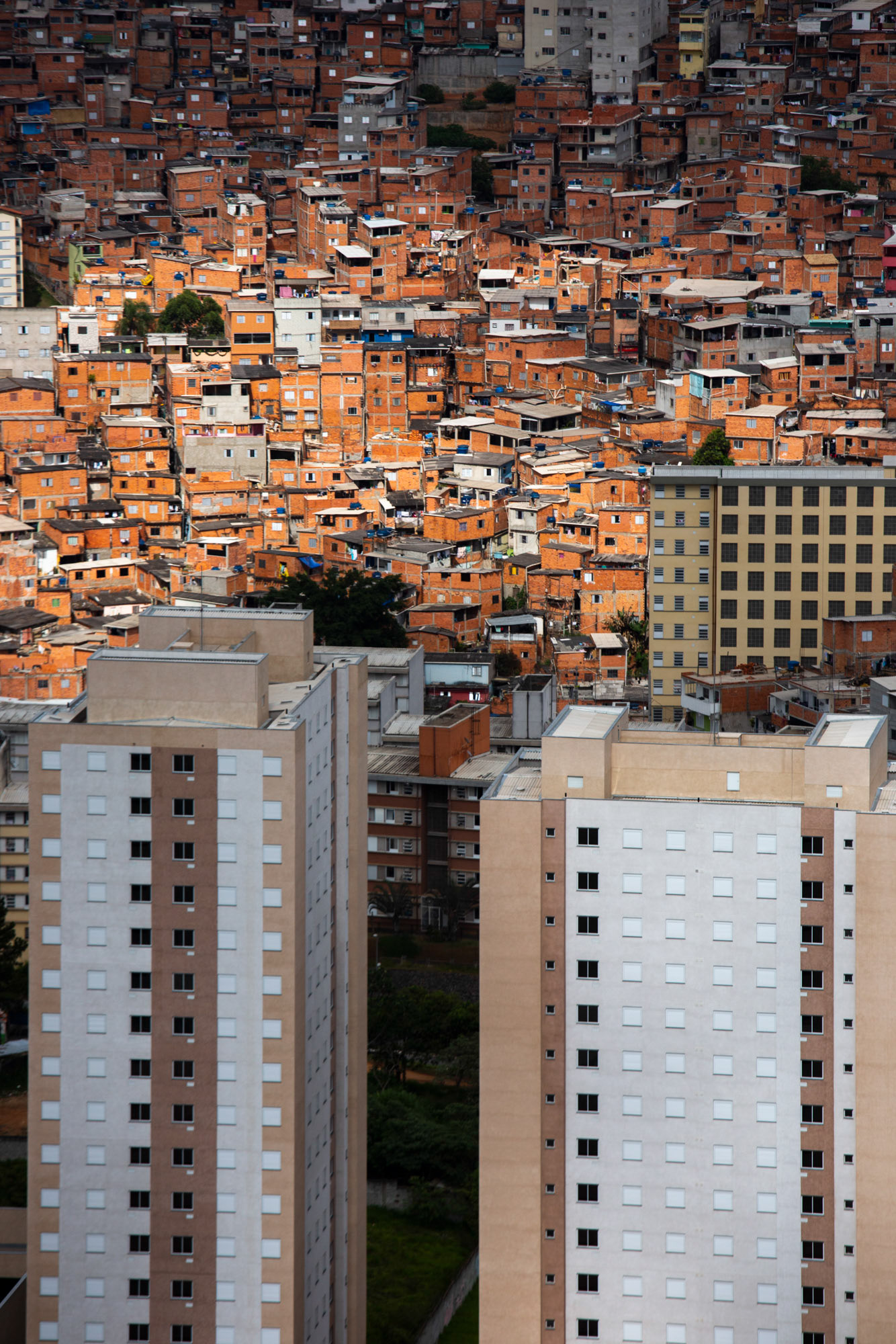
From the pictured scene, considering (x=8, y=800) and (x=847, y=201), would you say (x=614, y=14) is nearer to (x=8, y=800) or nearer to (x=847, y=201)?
(x=847, y=201)

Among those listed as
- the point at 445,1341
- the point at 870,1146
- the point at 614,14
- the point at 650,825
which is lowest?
the point at 445,1341

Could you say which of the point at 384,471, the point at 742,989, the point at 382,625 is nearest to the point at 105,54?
the point at 384,471

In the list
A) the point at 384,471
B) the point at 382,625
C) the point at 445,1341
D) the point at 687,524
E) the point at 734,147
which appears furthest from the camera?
the point at 734,147

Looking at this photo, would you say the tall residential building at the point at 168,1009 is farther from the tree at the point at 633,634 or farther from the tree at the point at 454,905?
the tree at the point at 633,634

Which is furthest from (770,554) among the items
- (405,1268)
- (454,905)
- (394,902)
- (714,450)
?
(405,1268)

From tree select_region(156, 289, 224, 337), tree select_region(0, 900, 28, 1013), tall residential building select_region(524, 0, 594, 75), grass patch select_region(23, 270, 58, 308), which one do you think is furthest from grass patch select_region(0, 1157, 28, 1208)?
tall residential building select_region(524, 0, 594, 75)
